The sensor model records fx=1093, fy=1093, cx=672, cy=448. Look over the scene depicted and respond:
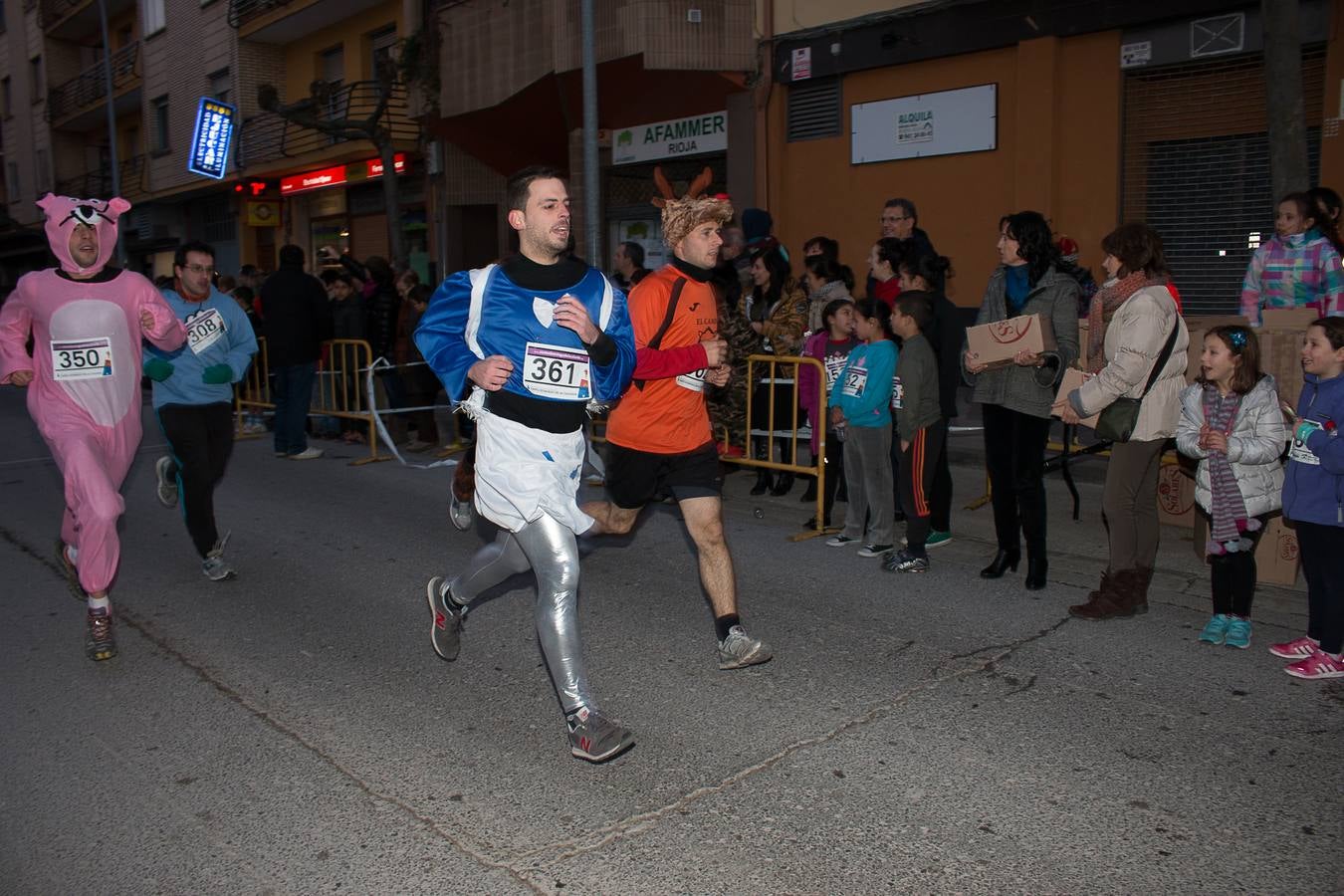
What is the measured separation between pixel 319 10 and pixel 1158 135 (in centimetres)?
1848

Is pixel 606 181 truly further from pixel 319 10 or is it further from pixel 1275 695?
pixel 1275 695

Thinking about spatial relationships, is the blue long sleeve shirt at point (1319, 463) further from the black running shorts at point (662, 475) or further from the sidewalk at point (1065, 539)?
the black running shorts at point (662, 475)

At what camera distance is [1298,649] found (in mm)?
4762

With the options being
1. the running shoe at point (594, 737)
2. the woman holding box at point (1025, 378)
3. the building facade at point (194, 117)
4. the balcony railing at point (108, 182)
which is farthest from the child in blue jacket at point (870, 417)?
the balcony railing at point (108, 182)

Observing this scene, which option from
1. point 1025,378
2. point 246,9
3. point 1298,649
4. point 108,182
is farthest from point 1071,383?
point 108,182

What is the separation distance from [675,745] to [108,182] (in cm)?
4016

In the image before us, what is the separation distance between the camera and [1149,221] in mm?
11656

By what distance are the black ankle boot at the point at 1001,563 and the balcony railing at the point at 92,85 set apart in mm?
33629

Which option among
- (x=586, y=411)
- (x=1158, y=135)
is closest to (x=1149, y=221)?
(x=1158, y=135)

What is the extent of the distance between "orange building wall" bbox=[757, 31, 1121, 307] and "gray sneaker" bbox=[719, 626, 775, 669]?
864cm

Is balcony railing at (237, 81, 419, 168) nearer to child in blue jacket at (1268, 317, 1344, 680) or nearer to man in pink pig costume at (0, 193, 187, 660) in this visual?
man in pink pig costume at (0, 193, 187, 660)

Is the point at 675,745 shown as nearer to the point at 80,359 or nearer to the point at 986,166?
the point at 80,359

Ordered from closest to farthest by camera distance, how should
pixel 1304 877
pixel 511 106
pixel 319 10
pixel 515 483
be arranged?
pixel 1304 877 < pixel 515 483 < pixel 511 106 < pixel 319 10

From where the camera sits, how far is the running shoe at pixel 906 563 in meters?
6.47
